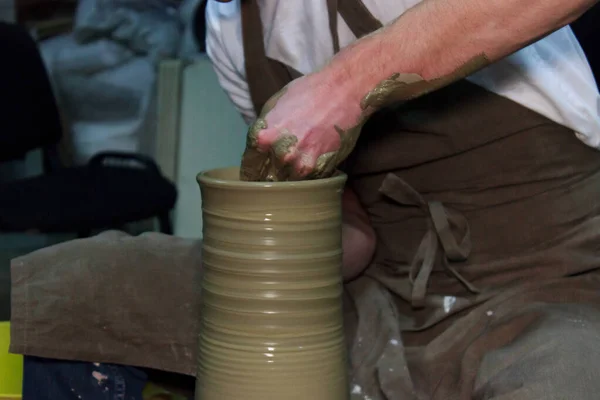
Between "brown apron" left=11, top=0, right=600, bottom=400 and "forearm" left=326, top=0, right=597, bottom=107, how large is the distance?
0.56 feet

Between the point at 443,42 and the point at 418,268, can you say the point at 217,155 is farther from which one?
the point at 443,42

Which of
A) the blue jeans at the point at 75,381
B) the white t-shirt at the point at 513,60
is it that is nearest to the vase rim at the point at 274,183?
the white t-shirt at the point at 513,60

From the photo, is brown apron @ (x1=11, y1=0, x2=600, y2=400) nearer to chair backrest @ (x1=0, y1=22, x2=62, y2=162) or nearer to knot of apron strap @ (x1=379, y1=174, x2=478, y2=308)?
knot of apron strap @ (x1=379, y1=174, x2=478, y2=308)

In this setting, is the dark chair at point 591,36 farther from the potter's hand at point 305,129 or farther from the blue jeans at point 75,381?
the blue jeans at point 75,381

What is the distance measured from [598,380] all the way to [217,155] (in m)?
1.99

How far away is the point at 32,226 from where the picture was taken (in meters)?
2.13

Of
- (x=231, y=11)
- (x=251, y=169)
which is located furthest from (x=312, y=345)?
(x=231, y=11)

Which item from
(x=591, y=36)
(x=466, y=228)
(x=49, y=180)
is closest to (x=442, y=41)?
(x=466, y=228)

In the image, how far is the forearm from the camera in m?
0.88

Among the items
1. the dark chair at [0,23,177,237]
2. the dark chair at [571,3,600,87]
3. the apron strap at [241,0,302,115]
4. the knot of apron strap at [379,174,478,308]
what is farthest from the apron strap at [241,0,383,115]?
the dark chair at [0,23,177,237]

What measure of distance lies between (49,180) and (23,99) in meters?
0.34

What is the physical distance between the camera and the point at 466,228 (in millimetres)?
1121

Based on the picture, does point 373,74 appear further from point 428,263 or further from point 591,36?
point 591,36

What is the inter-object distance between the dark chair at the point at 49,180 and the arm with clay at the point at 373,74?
1.39m
